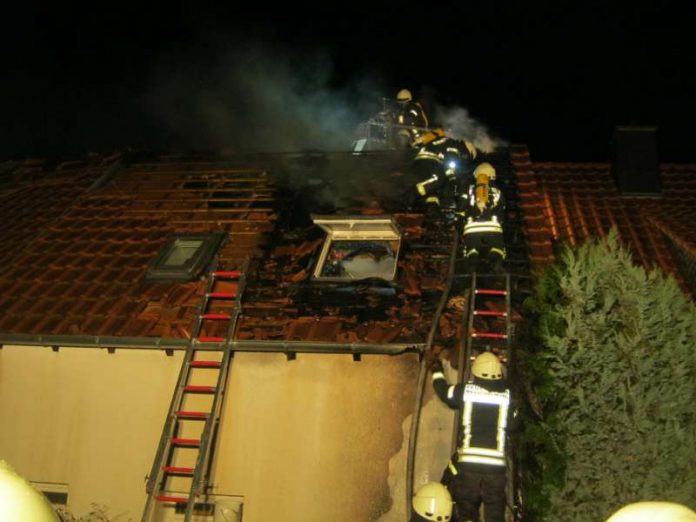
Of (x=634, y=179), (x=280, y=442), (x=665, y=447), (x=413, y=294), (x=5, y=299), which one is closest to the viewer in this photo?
(x=665, y=447)

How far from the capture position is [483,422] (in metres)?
5.07

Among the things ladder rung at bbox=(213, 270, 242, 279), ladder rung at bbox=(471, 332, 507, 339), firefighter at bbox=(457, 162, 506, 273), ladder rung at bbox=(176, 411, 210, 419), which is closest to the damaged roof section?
firefighter at bbox=(457, 162, 506, 273)

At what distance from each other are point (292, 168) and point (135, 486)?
18.0 ft

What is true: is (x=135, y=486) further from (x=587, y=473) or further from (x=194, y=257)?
(x=587, y=473)

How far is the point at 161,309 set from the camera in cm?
689

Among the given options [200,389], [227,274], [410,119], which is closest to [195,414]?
[200,389]

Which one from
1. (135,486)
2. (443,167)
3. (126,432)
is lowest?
(135,486)

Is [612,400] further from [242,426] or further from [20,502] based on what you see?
[20,502]

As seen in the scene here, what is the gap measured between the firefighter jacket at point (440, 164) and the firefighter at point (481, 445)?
335 cm

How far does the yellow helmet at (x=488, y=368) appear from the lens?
17.0 feet

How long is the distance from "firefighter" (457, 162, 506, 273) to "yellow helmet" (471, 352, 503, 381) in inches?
63.9

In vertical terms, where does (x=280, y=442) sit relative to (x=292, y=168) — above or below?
below

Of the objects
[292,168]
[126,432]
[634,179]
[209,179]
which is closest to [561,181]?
[634,179]

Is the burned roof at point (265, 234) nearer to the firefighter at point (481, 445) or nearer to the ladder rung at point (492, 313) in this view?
the ladder rung at point (492, 313)
